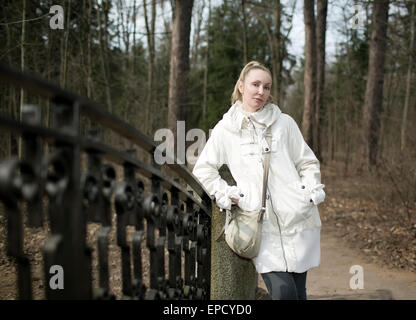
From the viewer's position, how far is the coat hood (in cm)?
251

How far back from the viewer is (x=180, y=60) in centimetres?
903

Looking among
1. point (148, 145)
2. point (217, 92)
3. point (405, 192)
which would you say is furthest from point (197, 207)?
point (217, 92)

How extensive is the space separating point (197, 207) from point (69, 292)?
5.30ft

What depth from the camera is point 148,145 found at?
63.7 inches

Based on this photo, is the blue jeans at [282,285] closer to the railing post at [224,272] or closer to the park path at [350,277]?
the railing post at [224,272]

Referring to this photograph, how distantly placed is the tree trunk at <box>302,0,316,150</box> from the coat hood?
9.51m

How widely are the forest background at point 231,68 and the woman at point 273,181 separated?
A: 9.25ft

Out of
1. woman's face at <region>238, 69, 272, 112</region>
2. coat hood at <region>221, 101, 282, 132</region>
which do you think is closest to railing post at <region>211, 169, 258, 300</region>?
coat hood at <region>221, 101, 282, 132</region>

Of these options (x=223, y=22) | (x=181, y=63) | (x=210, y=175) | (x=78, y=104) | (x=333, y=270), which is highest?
(x=223, y=22)

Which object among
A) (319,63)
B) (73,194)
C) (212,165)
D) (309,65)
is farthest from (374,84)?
(73,194)

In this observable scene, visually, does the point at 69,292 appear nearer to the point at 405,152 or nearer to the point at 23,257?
the point at 23,257

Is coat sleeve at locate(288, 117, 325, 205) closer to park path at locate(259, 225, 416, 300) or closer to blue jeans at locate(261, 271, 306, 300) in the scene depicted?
blue jeans at locate(261, 271, 306, 300)

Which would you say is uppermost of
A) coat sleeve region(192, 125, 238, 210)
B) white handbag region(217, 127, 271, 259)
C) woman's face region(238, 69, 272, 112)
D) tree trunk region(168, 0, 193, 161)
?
tree trunk region(168, 0, 193, 161)

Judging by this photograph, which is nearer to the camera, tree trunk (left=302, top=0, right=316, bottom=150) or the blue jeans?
the blue jeans
